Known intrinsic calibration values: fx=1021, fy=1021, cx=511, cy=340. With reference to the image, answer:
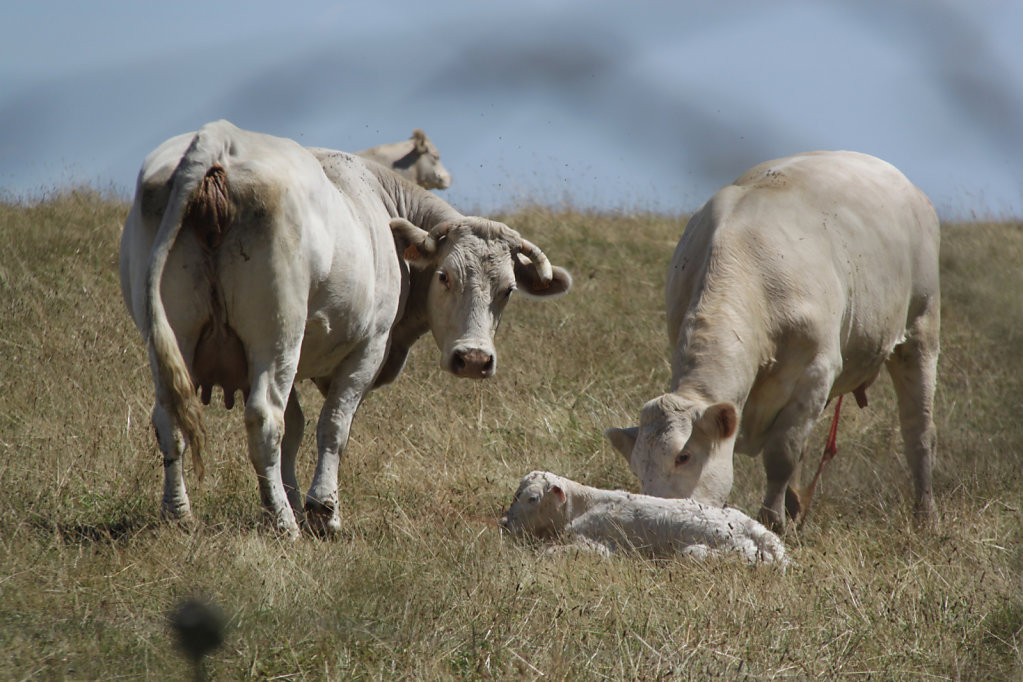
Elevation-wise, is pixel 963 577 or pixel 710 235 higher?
pixel 710 235

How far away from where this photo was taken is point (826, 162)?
712cm

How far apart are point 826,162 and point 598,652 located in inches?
181

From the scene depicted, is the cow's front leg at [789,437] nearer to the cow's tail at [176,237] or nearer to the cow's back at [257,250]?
the cow's back at [257,250]

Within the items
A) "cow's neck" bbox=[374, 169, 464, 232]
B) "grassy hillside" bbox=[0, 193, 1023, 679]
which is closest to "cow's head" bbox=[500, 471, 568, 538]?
"grassy hillside" bbox=[0, 193, 1023, 679]

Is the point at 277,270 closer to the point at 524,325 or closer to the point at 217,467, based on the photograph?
the point at 217,467

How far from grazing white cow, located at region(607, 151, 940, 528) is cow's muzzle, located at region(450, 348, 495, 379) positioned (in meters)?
0.92

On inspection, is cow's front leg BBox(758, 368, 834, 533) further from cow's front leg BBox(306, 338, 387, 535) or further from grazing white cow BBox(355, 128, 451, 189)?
grazing white cow BBox(355, 128, 451, 189)

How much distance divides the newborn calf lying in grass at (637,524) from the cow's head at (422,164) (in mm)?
8013

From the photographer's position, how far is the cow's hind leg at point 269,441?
4.83 metres

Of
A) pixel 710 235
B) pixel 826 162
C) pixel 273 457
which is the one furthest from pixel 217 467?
pixel 826 162

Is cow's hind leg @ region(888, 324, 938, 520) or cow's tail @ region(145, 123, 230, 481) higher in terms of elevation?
cow's tail @ region(145, 123, 230, 481)

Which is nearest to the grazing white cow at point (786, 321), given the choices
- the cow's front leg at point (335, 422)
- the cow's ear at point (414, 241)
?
the cow's front leg at point (335, 422)

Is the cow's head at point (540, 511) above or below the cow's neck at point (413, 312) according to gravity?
below

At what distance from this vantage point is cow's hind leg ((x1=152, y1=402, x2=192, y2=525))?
186 inches
